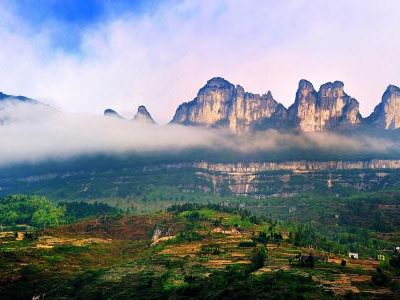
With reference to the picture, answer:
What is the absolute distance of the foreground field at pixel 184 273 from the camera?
94.5 metres

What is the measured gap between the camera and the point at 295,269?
117500 mm

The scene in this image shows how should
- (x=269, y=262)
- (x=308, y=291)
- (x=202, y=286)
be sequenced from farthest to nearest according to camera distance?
(x=269, y=262)
(x=202, y=286)
(x=308, y=291)

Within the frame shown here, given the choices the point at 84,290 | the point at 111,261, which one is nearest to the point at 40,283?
the point at 84,290

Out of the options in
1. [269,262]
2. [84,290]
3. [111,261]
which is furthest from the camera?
[111,261]

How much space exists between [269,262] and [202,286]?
37.0 meters

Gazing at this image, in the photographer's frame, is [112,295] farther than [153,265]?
No

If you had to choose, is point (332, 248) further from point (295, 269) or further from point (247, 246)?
point (295, 269)

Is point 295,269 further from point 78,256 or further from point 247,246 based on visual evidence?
point 78,256

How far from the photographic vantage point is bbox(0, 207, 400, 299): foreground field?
94.5 meters

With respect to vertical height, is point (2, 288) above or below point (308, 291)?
below

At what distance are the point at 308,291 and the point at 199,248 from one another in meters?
87.9

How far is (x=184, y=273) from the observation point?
12412 centimetres

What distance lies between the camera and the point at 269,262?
13438 centimetres

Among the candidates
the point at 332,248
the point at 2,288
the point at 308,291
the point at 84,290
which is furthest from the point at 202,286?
the point at 332,248
